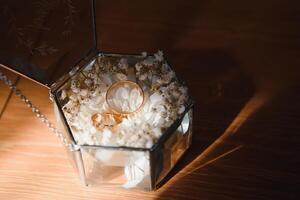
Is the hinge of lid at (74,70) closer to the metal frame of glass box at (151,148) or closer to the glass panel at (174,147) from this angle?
the metal frame of glass box at (151,148)

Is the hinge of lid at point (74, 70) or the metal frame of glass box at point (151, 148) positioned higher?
the hinge of lid at point (74, 70)

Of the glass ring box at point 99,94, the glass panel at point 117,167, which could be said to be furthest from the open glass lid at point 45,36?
the glass panel at point 117,167

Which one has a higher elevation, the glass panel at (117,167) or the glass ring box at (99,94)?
the glass ring box at (99,94)

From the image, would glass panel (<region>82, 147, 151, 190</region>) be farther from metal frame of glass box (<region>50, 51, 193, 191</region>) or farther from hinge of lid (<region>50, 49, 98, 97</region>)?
hinge of lid (<region>50, 49, 98, 97</region>)

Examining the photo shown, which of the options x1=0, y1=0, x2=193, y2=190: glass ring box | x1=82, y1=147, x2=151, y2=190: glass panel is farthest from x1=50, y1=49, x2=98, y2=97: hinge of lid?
x1=82, y1=147, x2=151, y2=190: glass panel

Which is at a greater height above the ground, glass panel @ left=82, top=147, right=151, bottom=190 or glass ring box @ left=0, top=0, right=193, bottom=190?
glass ring box @ left=0, top=0, right=193, bottom=190

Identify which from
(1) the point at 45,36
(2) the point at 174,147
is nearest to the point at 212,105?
(2) the point at 174,147

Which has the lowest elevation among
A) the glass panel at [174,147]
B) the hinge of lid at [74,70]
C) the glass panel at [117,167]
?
the glass panel at [117,167]

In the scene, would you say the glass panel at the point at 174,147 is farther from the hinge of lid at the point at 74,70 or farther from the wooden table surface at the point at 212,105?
the hinge of lid at the point at 74,70
